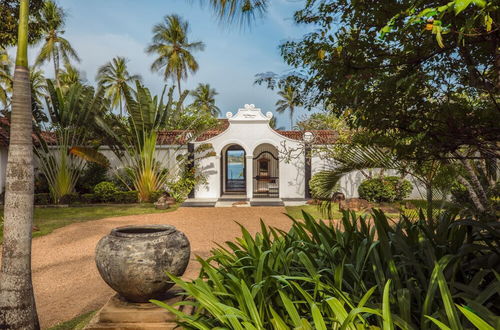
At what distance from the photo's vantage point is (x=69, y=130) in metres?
14.0

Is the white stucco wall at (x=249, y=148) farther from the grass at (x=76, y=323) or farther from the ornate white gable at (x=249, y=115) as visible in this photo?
the grass at (x=76, y=323)

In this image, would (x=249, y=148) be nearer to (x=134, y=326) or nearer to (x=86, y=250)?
(x=86, y=250)

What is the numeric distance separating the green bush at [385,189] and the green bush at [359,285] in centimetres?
1170

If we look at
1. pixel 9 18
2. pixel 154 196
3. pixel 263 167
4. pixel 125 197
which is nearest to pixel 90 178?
pixel 125 197

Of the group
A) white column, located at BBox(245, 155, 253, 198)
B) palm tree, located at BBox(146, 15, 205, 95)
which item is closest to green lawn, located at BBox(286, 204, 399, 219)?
white column, located at BBox(245, 155, 253, 198)

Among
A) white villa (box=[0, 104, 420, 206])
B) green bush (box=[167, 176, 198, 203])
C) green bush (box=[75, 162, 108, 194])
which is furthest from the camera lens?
white villa (box=[0, 104, 420, 206])

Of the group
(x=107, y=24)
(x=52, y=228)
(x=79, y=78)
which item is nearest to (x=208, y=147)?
(x=52, y=228)

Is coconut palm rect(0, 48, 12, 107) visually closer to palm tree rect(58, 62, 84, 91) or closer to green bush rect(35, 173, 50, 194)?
palm tree rect(58, 62, 84, 91)

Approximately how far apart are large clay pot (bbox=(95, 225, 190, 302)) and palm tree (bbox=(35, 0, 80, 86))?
2541 centimetres

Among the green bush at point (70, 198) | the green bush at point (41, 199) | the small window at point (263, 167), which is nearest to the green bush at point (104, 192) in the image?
the green bush at point (70, 198)

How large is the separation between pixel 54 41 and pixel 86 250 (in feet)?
78.1

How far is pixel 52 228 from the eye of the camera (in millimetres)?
9461

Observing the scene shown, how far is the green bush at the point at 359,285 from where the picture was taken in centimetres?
205

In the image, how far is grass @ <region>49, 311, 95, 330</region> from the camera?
3.80 m
